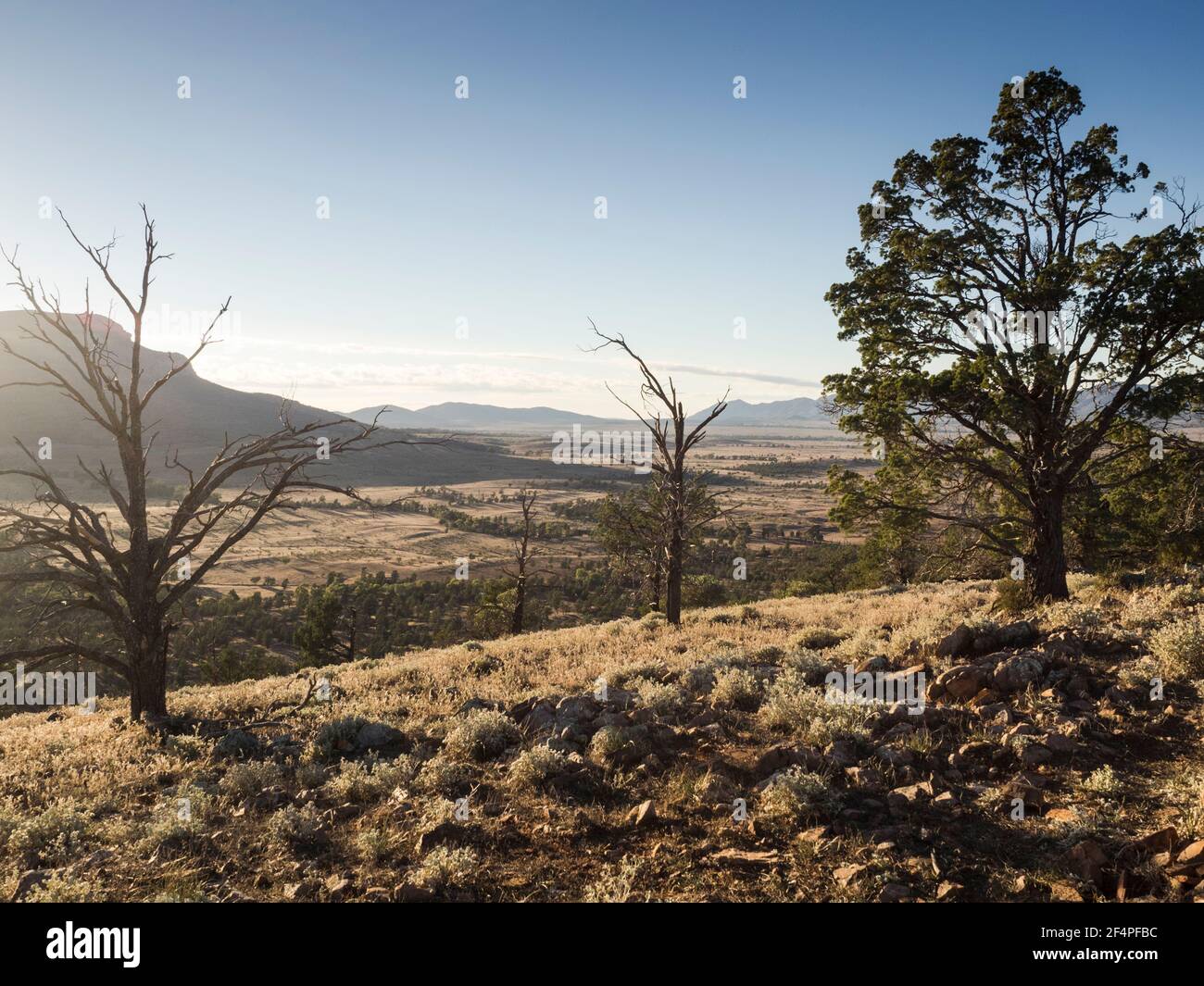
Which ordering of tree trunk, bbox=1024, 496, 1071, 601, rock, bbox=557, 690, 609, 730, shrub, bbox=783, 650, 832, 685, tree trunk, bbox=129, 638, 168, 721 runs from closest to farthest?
rock, bbox=557, 690, 609, 730 → shrub, bbox=783, 650, 832, 685 → tree trunk, bbox=129, 638, 168, 721 → tree trunk, bbox=1024, 496, 1071, 601

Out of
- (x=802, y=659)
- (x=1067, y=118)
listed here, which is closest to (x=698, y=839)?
(x=802, y=659)

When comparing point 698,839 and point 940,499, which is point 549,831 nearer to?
point 698,839

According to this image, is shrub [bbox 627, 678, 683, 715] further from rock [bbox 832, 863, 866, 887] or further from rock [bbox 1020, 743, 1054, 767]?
rock [bbox 1020, 743, 1054, 767]

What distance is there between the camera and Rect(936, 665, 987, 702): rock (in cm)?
859

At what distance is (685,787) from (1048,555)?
39.0 feet

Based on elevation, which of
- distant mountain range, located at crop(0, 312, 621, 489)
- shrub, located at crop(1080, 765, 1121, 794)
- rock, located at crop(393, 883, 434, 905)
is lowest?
rock, located at crop(393, 883, 434, 905)

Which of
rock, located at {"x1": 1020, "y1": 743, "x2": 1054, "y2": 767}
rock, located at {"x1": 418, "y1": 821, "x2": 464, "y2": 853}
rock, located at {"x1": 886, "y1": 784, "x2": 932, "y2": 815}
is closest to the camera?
rock, located at {"x1": 418, "y1": 821, "x2": 464, "y2": 853}

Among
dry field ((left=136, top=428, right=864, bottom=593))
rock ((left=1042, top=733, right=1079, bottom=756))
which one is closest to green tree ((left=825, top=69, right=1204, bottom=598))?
rock ((left=1042, top=733, right=1079, bottom=756))

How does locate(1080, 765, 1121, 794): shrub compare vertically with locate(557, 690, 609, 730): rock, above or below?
above

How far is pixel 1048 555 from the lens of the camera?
570 inches

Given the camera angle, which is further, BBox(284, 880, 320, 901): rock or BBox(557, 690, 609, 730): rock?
BBox(557, 690, 609, 730): rock

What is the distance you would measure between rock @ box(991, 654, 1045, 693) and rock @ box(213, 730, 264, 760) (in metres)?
10.0

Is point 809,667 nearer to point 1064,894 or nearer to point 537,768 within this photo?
point 537,768

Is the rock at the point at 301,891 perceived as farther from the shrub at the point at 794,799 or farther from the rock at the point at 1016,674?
the rock at the point at 1016,674
